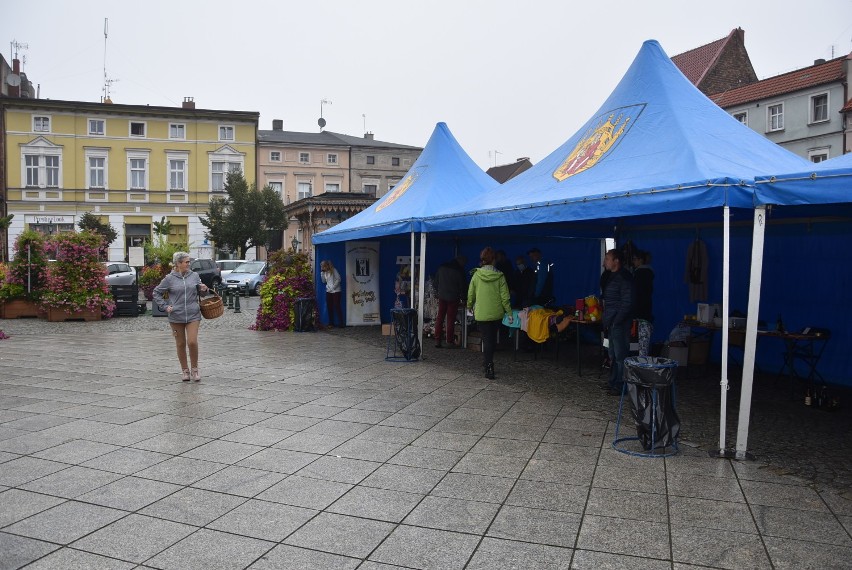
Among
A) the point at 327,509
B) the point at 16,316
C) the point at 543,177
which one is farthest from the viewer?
the point at 16,316

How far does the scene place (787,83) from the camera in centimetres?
3425

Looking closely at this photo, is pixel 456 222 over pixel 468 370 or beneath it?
over

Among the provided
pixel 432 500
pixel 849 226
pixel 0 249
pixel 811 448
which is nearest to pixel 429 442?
pixel 432 500

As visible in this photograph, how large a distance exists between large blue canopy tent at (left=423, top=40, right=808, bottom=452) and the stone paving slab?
1.21m

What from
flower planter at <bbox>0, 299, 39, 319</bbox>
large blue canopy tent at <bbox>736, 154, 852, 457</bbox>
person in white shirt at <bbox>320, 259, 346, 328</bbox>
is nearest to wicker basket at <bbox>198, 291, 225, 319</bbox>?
person in white shirt at <bbox>320, 259, 346, 328</bbox>

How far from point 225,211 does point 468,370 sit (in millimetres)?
36876

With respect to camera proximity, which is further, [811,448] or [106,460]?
[811,448]

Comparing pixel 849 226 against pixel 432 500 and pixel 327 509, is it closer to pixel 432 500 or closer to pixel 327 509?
pixel 432 500

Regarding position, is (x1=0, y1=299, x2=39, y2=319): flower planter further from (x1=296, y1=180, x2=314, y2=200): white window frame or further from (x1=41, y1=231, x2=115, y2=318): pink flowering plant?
(x1=296, y1=180, x2=314, y2=200): white window frame

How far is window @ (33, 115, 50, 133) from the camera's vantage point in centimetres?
4194

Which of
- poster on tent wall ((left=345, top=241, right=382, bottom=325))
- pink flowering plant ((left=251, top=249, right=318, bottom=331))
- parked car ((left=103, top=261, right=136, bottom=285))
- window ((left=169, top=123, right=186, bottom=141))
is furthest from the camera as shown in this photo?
window ((left=169, top=123, right=186, bottom=141))

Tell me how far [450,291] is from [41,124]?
40504 millimetres

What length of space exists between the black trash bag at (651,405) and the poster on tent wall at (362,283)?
1074cm

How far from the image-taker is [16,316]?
1856 centimetres
